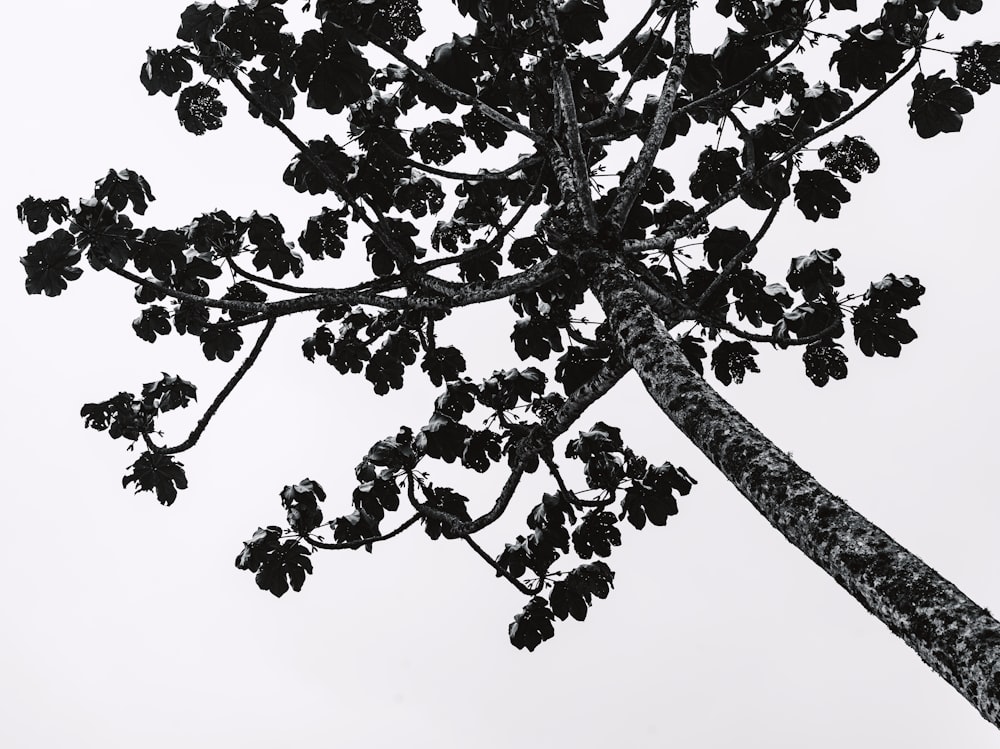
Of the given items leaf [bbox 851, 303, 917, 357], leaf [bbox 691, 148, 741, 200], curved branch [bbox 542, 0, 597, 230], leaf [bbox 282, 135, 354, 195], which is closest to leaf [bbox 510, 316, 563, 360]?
leaf [bbox 691, 148, 741, 200]

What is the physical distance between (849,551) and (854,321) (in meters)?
3.02

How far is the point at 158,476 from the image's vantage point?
208 inches

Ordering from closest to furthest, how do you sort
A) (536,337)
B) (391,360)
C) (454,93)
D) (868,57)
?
1. (868,57)
2. (454,93)
3. (536,337)
4. (391,360)

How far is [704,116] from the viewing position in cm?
573

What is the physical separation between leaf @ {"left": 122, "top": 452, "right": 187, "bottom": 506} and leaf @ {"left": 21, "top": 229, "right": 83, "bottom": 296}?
1.44 m

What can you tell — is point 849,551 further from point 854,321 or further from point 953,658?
Answer: point 854,321

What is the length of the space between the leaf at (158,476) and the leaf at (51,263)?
1.44 metres

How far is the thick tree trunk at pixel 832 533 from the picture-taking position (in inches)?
73.9

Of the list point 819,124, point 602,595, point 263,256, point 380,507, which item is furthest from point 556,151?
point 602,595

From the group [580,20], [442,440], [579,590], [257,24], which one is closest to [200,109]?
[257,24]

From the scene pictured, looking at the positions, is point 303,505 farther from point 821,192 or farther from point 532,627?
point 821,192

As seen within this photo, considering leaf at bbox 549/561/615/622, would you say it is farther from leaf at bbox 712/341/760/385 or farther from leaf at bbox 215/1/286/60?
leaf at bbox 215/1/286/60

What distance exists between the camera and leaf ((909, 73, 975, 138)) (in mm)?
4363

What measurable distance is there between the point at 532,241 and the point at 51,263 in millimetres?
3489
